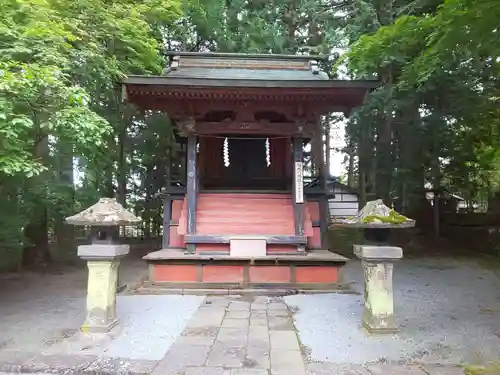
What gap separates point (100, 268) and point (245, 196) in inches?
183

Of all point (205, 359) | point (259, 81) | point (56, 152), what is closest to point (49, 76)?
point (205, 359)

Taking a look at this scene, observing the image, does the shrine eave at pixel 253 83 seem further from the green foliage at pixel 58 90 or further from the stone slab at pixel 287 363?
the stone slab at pixel 287 363

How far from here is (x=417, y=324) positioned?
16.4ft

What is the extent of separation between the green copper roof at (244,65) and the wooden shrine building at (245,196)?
0.10ft

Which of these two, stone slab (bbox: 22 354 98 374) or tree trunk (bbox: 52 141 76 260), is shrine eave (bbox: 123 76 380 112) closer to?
tree trunk (bbox: 52 141 76 260)

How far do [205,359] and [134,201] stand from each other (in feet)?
38.4

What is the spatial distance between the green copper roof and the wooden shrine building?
3 centimetres

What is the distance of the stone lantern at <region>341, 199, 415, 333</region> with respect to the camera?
462 centimetres

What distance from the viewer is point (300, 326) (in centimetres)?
495

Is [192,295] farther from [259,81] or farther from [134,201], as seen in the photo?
[134,201]

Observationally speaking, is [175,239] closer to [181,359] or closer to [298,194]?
[298,194]

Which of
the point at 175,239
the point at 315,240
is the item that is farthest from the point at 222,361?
the point at 315,240

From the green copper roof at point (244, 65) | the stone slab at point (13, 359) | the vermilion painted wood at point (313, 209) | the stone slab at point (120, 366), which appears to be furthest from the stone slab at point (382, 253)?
the green copper roof at point (244, 65)

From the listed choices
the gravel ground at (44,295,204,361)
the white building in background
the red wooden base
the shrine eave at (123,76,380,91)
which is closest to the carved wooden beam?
the shrine eave at (123,76,380,91)
